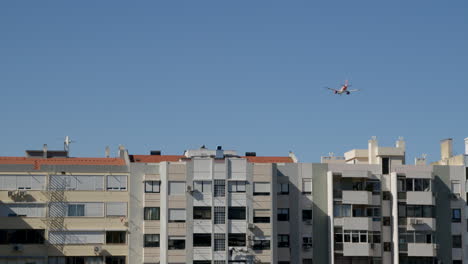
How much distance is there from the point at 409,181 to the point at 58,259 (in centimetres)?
3926

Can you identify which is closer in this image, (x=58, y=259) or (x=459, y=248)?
(x=58, y=259)

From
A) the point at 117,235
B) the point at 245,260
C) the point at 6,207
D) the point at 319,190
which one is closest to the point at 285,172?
the point at 319,190

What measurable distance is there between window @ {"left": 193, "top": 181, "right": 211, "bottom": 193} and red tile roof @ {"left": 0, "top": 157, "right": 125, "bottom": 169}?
9.19m

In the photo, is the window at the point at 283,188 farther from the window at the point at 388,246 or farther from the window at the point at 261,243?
the window at the point at 388,246

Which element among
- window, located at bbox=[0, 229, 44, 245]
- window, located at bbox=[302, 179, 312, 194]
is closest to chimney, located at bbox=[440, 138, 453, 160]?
window, located at bbox=[302, 179, 312, 194]

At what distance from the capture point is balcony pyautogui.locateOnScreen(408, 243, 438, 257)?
118m

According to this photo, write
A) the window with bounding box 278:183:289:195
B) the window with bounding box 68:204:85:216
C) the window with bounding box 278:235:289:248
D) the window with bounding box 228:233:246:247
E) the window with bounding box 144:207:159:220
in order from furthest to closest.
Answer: the window with bounding box 278:183:289:195
the window with bounding box 278:235:289:248
the window with bounding box 144:207:159:220
the window with bounding box 68:204:85:216
the window with bounding box 228:233:246:247

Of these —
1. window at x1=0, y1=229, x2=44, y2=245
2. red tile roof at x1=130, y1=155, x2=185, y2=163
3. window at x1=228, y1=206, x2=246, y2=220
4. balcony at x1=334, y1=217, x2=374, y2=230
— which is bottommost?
window at x1=0, y1=229, x2=44, y2=245

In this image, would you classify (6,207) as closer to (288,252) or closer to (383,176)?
(288,252)

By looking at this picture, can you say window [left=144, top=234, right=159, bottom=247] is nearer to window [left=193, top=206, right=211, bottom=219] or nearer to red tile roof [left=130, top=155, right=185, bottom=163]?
window [left=193, top=206, right=211, bottom=219]

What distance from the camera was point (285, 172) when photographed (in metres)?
118

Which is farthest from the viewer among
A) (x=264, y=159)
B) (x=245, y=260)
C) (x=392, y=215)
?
(x=264, y=159)

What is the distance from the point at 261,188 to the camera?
373 feet

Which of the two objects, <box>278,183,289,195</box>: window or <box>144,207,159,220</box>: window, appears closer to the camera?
<box>144,207,159,220</box>: window
